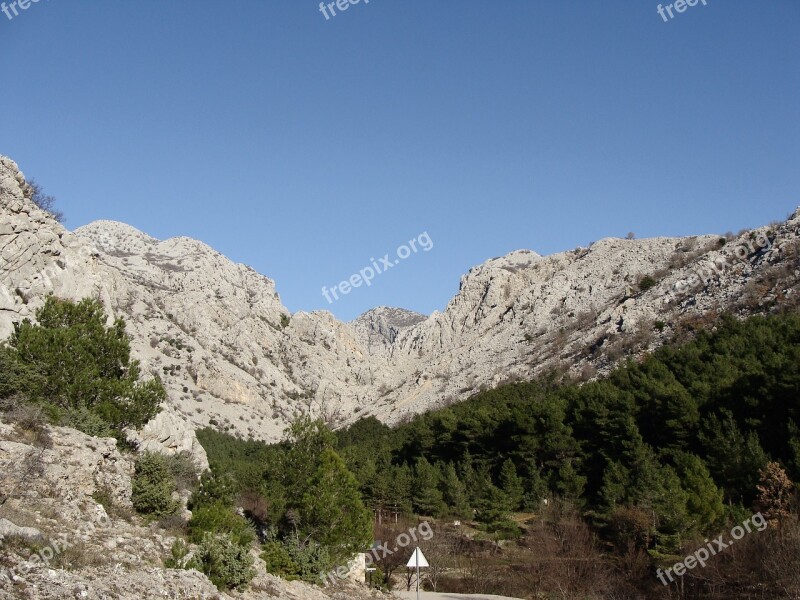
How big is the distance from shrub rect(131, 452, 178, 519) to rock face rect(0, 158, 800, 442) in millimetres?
24393

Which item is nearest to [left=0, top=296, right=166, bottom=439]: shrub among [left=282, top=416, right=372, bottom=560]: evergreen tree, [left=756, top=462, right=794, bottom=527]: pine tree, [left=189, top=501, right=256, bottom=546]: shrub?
[left=189, top=501, right=256, bottom=546]: shrub

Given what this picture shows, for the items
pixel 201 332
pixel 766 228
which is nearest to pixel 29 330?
pixel 201 332

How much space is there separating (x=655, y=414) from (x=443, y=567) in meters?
20.3

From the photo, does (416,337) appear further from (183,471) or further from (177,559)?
(177,559)

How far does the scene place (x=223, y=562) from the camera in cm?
1581

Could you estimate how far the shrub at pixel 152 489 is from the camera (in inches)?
795

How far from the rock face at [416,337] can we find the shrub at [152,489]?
2439 cm

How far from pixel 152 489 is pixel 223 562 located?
5.96 metres

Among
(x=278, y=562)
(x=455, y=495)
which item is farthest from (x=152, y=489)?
(x=455, y=495)

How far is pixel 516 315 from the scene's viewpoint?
121188 mm

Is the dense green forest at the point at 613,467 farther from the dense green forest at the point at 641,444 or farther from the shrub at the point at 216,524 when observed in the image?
the shrub at the point at 216,524

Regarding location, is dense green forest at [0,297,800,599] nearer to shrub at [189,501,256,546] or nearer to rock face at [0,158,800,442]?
shrub at [189,501,256,546]

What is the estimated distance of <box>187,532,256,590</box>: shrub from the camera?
1533 cm

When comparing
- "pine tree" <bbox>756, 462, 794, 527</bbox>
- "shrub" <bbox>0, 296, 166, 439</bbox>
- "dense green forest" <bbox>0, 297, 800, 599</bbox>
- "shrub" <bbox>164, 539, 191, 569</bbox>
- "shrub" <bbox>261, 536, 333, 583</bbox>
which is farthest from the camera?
"pine tree" <bbox>756, 462, 794, 527</bbox>
